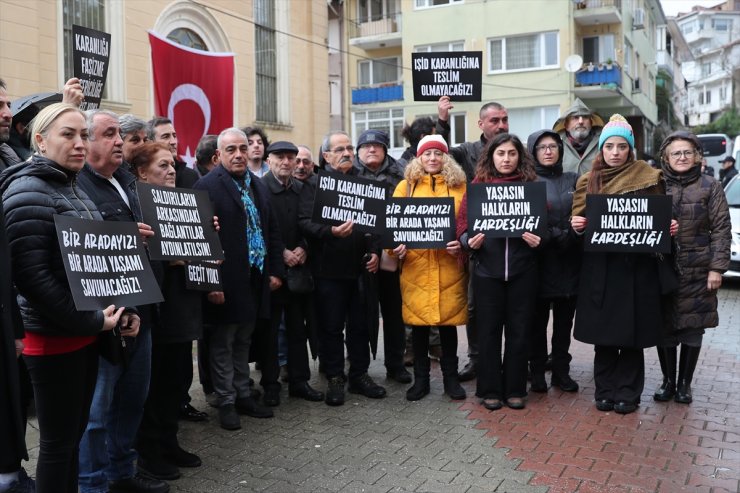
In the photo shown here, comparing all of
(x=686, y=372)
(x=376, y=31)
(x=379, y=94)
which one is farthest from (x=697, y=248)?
(x=376, y=31)

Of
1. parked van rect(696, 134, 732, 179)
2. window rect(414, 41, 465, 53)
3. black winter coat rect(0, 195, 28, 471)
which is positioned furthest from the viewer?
parked van rect(696, 134, 732, 179)

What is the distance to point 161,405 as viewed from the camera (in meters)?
4.62

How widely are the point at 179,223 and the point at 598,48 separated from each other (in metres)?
32.9

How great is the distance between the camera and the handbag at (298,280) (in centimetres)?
611

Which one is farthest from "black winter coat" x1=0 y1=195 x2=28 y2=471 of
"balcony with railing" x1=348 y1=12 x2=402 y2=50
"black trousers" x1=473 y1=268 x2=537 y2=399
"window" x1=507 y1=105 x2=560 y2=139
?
"balcony with railing" x1=348 y1=12 x2=402 y2=50

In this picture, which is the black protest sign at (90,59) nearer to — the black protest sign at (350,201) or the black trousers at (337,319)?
the black protest sign at (350,201)

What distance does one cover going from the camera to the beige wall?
14.5m

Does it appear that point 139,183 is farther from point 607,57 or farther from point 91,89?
point 607,57

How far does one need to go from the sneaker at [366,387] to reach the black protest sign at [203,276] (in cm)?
178

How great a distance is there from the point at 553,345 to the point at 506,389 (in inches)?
32.1

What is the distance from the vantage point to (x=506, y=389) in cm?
595

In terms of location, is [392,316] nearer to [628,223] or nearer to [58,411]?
[628,223]

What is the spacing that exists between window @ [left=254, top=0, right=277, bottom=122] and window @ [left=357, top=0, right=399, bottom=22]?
641 inches

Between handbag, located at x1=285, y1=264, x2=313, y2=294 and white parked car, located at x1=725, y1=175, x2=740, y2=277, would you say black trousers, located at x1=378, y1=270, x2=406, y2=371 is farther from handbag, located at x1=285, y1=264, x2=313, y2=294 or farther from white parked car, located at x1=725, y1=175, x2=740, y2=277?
white parked car, located at x1=725, y1=175, x2=740, y2=277
